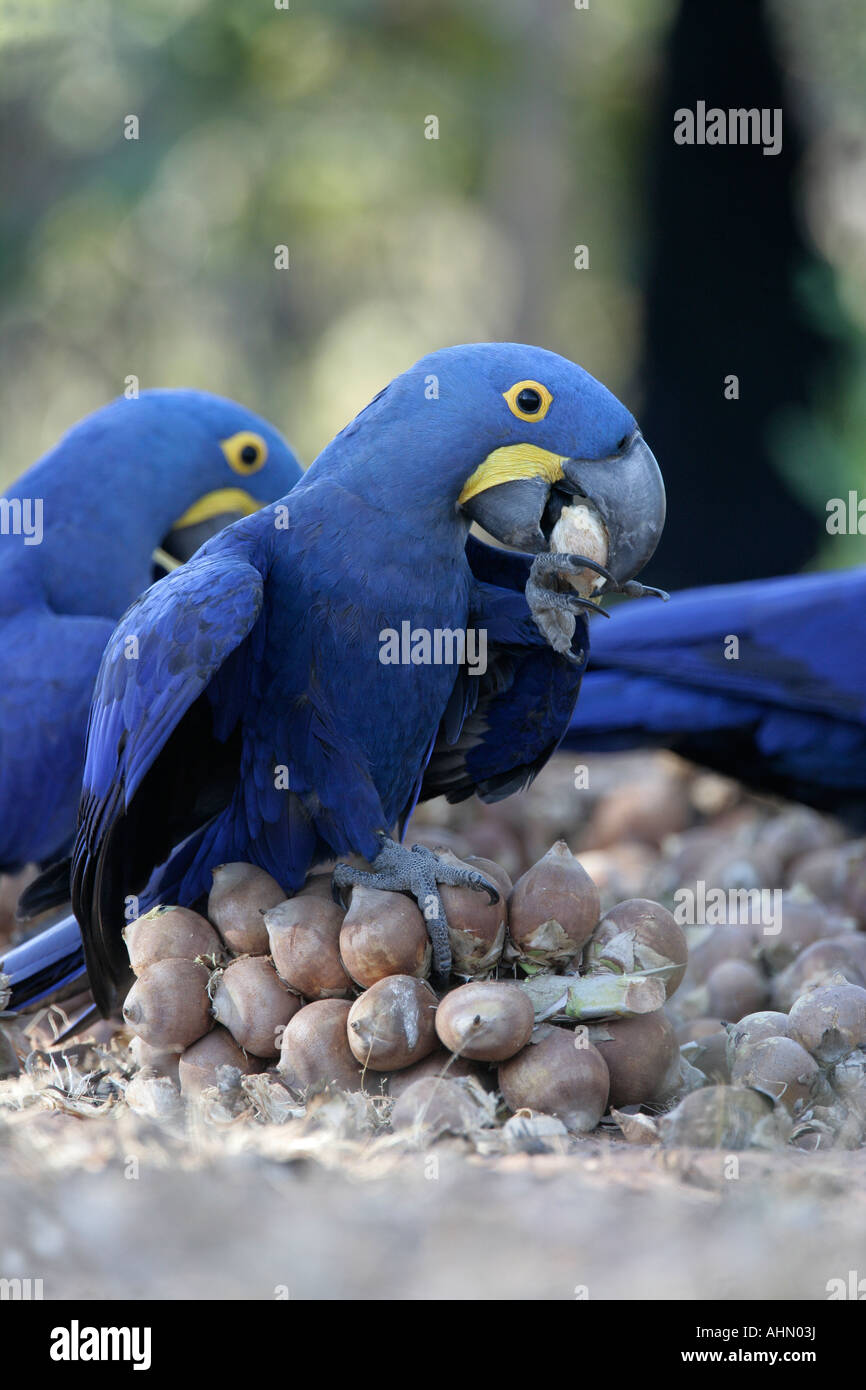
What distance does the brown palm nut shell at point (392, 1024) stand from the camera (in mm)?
1582

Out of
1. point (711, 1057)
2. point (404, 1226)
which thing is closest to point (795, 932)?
point (711, 1057)

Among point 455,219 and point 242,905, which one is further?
point 455,219

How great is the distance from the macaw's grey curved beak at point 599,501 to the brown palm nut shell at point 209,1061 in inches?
30.1

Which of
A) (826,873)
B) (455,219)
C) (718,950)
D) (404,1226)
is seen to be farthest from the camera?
(455,219)

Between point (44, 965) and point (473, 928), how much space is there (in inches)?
27.9

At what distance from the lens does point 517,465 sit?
173cm

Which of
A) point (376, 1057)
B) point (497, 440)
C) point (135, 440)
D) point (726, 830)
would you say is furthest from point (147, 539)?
point (726, 830)

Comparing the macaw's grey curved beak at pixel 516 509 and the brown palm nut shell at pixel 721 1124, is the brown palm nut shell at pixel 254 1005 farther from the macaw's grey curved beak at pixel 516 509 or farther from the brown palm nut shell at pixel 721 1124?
the macaw's grey curved beak at pixel 516 509

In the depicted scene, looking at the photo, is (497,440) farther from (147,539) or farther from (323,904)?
(147,539)

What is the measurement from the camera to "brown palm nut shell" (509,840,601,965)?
5.48ft

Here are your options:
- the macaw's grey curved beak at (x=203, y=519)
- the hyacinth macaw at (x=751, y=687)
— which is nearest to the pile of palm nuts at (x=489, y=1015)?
the macaw's grey curved beak at (x=203, y=519)

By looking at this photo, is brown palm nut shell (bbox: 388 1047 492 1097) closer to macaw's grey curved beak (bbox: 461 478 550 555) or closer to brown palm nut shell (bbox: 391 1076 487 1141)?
brown palm nut shell (bbox: 391 1076 487 1141)

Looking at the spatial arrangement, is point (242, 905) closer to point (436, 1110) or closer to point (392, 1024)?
point (392, 1024)
